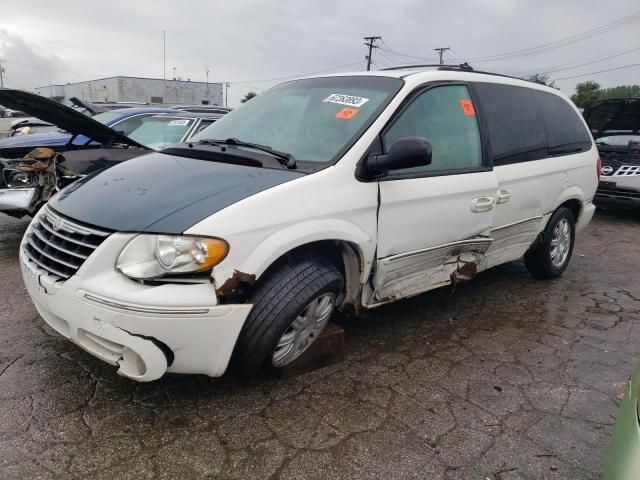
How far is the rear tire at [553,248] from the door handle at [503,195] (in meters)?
0.98

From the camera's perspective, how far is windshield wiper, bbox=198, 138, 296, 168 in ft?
9.13

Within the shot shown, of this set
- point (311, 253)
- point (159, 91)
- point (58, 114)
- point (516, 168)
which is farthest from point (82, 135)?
point (159, 91)

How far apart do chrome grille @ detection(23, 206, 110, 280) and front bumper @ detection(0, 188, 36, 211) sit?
7.62 ft

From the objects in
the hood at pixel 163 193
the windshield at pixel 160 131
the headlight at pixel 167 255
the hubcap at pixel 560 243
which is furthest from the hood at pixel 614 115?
the headlight at pixel 167 255

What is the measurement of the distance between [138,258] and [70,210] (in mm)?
623

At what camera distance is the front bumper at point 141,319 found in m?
2.16

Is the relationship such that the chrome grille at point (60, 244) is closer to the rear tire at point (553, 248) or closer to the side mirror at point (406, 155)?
the side mirror at point (406, 155)

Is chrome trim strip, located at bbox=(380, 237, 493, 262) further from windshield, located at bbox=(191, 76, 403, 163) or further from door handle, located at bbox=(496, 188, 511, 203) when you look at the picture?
windshield, located at bbox=(191, 76, 403, 163)

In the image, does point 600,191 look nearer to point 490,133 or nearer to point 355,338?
point 490,133

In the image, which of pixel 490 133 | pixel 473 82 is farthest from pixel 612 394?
pixel 473 82

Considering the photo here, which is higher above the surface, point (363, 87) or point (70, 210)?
point (363, 87)

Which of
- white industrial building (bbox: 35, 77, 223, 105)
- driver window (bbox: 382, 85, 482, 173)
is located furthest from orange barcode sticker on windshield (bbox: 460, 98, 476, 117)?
white industrial building (bbox: 35, 77, 223, 105)

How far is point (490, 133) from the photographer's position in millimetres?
3674

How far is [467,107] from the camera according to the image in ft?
11.8
